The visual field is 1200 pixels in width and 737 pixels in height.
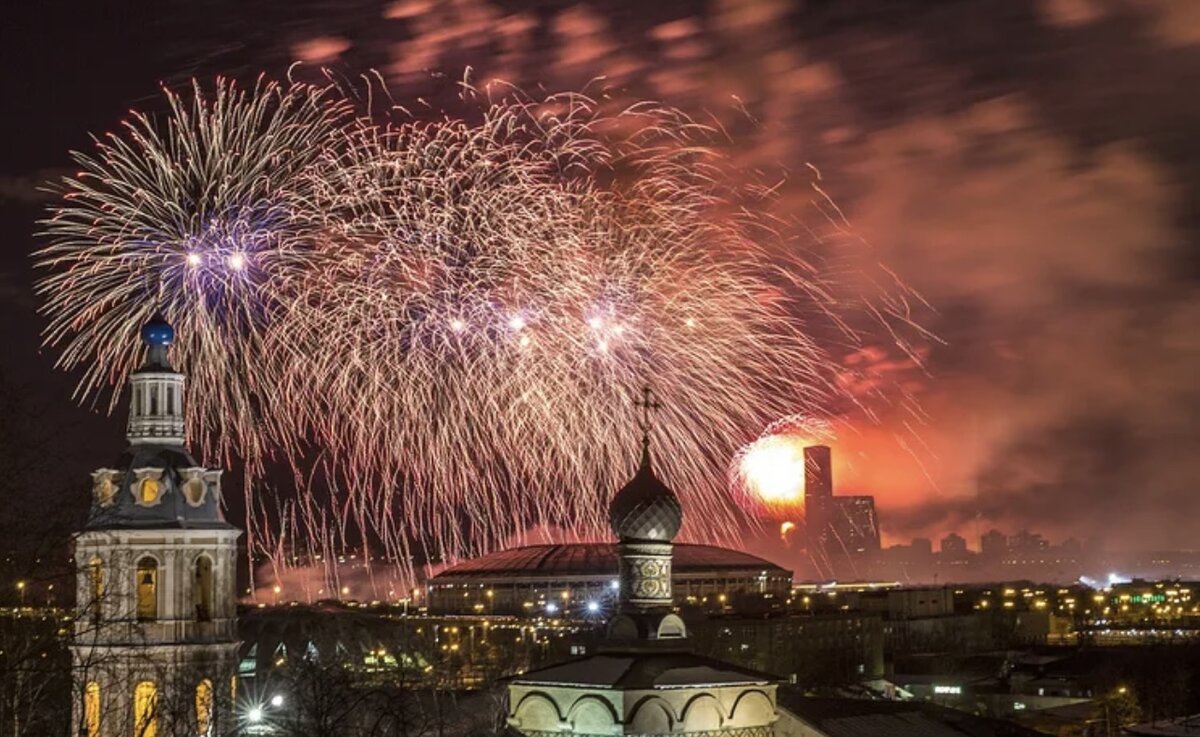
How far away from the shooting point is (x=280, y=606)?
2406 inches

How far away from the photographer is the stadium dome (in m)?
81.2

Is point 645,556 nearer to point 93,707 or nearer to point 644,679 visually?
point 644,679

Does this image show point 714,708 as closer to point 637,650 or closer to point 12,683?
point 637,650

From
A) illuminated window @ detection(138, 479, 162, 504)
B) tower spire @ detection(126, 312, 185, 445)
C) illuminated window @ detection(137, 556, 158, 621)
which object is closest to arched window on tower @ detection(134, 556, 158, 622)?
illuminated window @ detection(137, 556, 158, 621)

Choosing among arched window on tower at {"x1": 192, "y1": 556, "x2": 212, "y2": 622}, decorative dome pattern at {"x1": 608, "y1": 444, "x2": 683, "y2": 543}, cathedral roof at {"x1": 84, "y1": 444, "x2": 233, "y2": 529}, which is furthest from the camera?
arched window on tower at {"x1": 192, "y1": 556, "x2": 212, "y2": 622}

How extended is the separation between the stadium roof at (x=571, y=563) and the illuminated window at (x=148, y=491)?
52.8m

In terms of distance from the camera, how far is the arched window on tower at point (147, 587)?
94.8ft

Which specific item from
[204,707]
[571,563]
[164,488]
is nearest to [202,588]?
[164,488]

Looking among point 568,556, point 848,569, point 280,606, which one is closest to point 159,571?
point 280,606

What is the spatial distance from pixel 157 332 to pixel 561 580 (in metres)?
55.8

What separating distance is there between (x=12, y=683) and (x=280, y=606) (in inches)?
1696

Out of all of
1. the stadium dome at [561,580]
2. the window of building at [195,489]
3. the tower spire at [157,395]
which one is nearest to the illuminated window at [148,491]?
the window of building at [195,489]

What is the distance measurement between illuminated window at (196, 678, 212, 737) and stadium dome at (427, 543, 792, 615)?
1792 inches

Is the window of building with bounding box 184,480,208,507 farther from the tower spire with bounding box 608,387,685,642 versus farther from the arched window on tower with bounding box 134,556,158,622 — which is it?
the tower spire with bounding box 608,387,685,642
